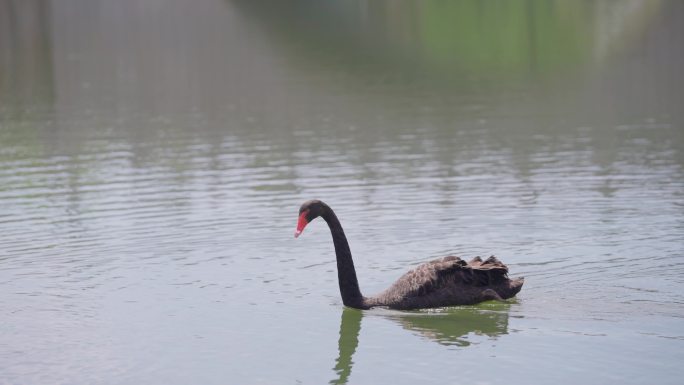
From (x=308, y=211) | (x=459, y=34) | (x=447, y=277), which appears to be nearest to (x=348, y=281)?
(x=308, y=211)

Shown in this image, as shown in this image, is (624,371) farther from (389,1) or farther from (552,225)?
(389,1)

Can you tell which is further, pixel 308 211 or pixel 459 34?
pixel 459 34

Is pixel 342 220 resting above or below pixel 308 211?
below

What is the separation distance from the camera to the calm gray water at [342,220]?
27.1ft

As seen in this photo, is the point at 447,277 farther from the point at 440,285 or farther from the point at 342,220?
the point at 342,220

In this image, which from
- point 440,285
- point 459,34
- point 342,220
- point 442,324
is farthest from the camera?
point 459,34

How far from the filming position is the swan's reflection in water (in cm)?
850

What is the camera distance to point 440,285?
9227 millimetres

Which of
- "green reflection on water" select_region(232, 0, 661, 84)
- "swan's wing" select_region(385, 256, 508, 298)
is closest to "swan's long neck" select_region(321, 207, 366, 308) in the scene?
"swan's wing" select_region(385, 256, 508, 298)

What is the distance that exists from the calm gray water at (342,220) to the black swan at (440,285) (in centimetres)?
13

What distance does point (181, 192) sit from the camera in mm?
14773

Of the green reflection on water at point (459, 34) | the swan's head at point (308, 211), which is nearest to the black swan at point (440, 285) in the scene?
the swan's head at point (308, 211)

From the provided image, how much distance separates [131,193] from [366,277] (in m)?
5.28

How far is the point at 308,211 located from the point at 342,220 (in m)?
3.26
